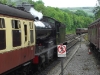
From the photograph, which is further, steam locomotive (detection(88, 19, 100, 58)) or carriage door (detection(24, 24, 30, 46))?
steam locomotive (detection(88, 19, 100, 58))

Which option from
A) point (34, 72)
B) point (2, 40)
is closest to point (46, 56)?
point (34, 72)

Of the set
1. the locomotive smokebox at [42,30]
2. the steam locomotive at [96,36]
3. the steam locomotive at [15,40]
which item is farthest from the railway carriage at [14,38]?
the steam locomotive at [96,36]

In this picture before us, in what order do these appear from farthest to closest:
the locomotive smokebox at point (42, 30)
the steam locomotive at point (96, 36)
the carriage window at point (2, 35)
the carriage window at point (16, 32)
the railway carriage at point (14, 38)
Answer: the steam locomotive at point (96, 36), the locomotive smokebox at point (42, 30), the carriage window at point (16, 32), the railway carriage at point (14, 38), the carriage window at point (2, 35)

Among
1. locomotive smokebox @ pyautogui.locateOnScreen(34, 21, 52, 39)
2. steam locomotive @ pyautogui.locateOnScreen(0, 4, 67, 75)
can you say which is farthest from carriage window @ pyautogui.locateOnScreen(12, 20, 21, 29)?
locomotive smokebox @ pyautogui.locateOnScreen(34, 21, 52, 39)

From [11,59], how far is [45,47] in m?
7.53

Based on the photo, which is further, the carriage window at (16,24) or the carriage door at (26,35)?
the carriage door at (26,35)

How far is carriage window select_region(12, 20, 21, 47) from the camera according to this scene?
9.10 m

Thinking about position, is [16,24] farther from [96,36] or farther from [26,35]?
[96,36]

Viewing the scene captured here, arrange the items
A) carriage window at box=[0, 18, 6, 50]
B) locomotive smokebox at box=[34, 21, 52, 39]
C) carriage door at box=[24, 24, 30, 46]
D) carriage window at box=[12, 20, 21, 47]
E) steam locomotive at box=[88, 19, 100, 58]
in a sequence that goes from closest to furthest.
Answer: carriage window at box=[0, 18, 6, 50] → carriage window at box=[12, 20, 21, 47] → carriage door at box=[24, 24, 30, 46] → locomotive smokebox at box=[34, 21, 52, 39] → steam locomotive at box=[88, 19, 100, 58]

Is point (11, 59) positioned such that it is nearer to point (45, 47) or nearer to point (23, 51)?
point (23, 51)

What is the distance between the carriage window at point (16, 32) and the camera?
9.10m

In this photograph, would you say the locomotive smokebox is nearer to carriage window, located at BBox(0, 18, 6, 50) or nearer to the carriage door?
the carriage door

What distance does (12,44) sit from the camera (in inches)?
351

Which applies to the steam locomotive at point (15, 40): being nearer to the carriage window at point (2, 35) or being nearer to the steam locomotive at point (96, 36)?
the carriage window at point (2, 35)
